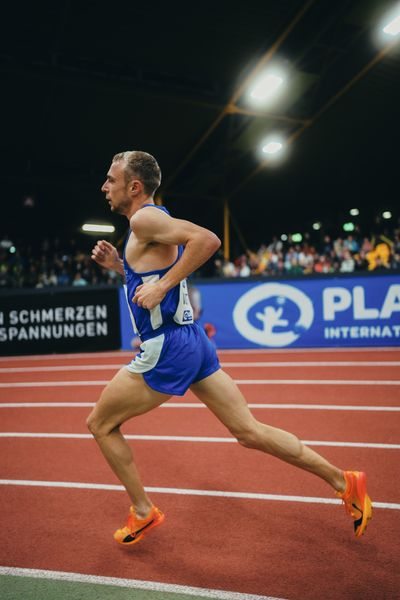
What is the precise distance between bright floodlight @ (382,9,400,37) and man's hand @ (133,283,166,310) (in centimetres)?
1424

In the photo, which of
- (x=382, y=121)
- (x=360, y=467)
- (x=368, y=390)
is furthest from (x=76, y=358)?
(x=382, y=121)

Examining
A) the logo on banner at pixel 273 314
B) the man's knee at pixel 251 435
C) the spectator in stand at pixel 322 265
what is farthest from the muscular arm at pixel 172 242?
the spectator in stand at pixel 322 265

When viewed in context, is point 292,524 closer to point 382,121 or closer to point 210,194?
point 382,121

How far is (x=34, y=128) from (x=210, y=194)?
1071 cm

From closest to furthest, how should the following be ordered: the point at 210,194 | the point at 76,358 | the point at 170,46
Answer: the point at 76,358
the point at 170,46
the point at 210,194

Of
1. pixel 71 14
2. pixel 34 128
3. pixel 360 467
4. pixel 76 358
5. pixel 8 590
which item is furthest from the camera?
pixel 34 128

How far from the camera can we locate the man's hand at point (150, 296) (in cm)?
215

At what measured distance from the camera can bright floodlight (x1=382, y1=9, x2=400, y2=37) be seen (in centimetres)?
1218

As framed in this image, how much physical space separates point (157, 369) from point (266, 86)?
15241mm

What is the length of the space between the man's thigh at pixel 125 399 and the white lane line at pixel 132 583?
79cm

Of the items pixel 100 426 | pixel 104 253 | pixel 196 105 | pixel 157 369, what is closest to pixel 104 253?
pixel 104 253

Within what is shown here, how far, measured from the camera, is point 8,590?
6.84 ft

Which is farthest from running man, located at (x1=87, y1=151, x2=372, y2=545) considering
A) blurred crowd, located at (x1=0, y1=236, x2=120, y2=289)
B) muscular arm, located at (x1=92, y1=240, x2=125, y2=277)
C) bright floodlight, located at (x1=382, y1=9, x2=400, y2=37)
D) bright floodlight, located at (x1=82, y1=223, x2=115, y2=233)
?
bright floodlight, located at (x1=82, y1=223, x2=115, y2=233)

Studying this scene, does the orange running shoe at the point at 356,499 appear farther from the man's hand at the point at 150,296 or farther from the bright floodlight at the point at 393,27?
the bright floodlight at the point at 393,27
